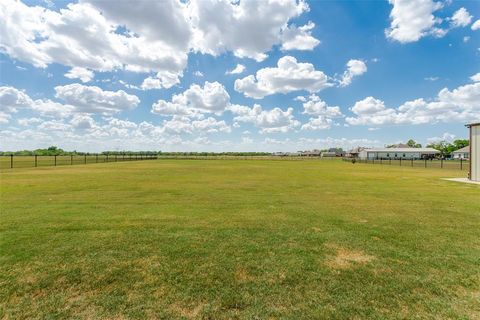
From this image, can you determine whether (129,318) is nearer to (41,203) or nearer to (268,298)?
(268,298)

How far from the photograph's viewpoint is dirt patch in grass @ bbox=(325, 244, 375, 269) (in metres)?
4.03

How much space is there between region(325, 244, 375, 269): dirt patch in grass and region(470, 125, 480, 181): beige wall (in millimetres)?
17829

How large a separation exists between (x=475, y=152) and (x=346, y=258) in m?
18.7

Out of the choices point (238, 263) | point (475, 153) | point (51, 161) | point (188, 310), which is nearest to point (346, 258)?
point (238, 263)

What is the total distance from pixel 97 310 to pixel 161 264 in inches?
47.1

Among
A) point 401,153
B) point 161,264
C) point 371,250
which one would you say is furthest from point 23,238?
point 401,153

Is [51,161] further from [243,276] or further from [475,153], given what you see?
[475,153]

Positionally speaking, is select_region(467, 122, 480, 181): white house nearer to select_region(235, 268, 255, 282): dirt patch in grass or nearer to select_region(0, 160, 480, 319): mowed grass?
select_region(0, 160, 480, 319): mowed grass

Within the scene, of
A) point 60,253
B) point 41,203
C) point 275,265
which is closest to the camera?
point 275,265

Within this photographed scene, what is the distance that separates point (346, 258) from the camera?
4301mm

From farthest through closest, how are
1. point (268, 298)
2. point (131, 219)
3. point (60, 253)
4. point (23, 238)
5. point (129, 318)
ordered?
point (131, 219) < point (23, 238) < point (60, 253) < point (268, 298) < point (129, 318)

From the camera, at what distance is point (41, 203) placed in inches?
334

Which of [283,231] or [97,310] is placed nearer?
[97,310]

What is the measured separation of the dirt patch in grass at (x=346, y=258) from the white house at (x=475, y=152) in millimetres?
17837
